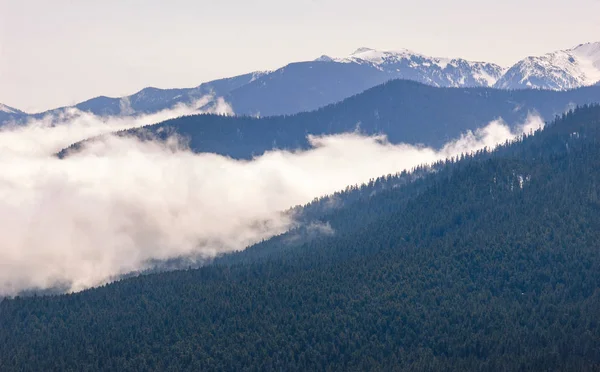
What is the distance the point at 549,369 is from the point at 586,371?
8.81 meters

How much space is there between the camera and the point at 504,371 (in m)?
199

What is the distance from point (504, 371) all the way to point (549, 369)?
11.1 meters

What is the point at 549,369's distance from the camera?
19750cm

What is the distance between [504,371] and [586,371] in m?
19.7

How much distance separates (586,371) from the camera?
636ft
